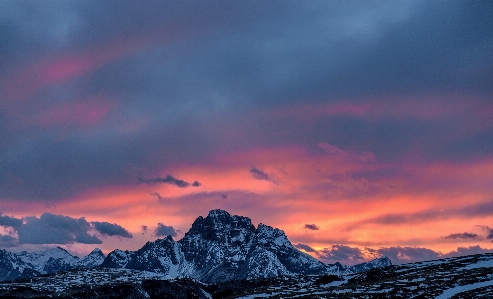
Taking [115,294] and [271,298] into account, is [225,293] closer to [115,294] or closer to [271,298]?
[115,294]

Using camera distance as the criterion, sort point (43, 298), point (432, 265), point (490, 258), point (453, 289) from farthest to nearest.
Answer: point (43, 298) → point (432, 265) → point (490, 258) → point (453, 289)

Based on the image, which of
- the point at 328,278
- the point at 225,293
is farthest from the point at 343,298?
the point at 225,293

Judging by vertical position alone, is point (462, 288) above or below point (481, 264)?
below

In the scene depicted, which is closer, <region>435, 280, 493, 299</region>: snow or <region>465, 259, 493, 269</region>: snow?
<region>435, 280, 493, 299</region>: snow

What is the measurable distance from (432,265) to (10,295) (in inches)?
6300

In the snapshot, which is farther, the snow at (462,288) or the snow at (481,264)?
the snow at (481,264)

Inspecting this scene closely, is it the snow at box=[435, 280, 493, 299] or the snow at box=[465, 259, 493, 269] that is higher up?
the snow at box=[465, 259, 493, 269]

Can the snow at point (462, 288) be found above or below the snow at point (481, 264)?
below

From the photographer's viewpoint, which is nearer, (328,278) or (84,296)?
(328,278)

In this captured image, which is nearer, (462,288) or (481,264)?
(462,288)

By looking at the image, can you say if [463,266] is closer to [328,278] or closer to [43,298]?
[328,278]

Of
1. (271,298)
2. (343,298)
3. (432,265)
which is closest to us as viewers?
(343,298)

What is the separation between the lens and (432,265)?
14200 cm

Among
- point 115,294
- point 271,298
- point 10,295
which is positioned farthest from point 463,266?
point 10,295
